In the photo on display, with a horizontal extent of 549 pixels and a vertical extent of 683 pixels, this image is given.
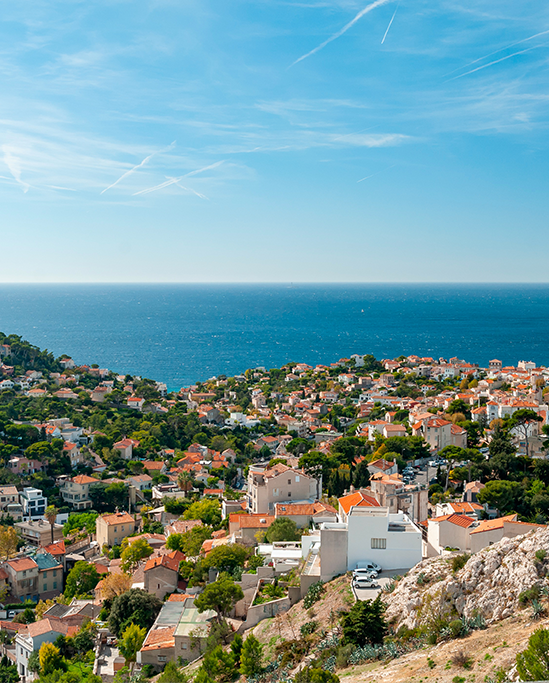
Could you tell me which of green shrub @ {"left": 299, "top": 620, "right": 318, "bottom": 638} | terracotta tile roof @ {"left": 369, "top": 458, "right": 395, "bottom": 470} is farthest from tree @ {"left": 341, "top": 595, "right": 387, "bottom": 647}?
terracotta tile roof @ {"left": 369, "top": 458, "right": 395, "bottom": 470}

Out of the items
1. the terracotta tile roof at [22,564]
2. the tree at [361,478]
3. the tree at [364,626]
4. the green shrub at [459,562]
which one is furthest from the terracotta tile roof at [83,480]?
the green shrub at [459,562]

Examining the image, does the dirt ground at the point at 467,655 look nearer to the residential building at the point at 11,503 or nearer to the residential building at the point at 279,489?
the residential building at the point at 279,489

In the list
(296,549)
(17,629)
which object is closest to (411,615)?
(296,549)

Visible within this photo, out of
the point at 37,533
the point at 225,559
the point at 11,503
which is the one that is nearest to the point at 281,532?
the point at 225,559

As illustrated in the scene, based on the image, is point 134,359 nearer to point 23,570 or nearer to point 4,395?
point 4,395

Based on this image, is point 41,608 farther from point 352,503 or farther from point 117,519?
point 352,503
